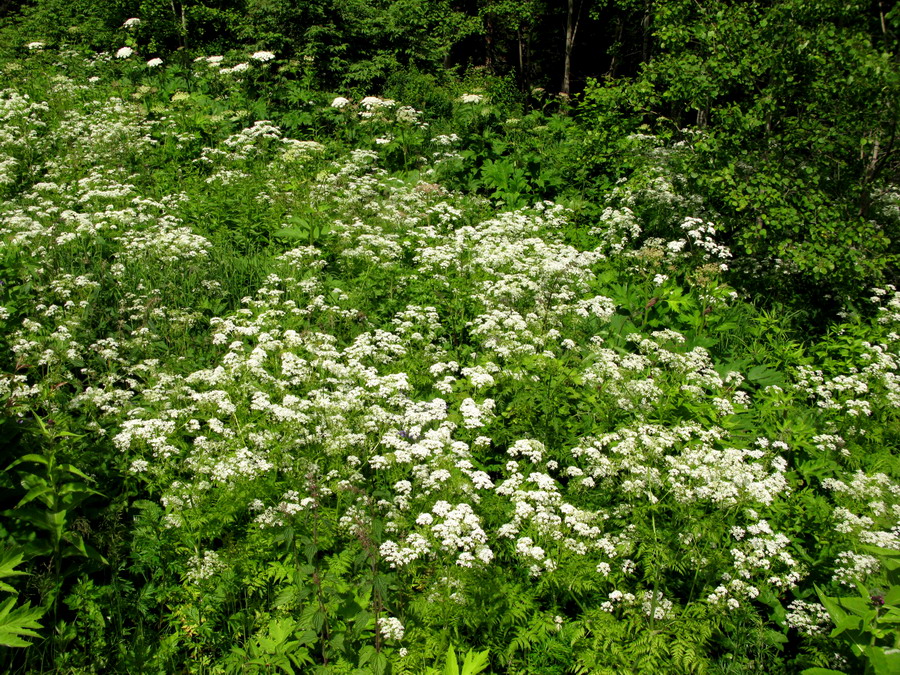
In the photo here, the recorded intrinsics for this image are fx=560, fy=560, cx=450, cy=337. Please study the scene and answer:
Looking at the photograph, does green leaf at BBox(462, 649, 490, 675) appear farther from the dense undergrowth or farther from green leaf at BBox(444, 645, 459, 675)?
the dense undergrowth

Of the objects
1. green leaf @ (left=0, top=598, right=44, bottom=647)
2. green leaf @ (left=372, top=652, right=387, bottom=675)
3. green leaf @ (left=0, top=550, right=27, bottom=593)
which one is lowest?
green leaf @ (left=372, top=652, right=387, bottom=675)

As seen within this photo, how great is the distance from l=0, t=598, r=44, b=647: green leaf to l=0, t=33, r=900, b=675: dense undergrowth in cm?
1

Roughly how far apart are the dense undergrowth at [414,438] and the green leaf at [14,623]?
1 centimetres

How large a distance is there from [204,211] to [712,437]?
7409 mm

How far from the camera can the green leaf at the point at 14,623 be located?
286 cm

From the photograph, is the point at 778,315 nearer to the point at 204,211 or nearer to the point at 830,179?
the point at 830,179

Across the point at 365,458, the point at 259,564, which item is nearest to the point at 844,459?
the point at 365,458

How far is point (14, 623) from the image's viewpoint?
9.78 ft

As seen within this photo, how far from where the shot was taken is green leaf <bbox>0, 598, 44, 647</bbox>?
2.86m

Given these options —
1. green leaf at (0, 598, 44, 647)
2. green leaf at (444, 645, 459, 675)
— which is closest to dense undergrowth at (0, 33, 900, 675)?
green leaf at (0, 598, 44, 647)

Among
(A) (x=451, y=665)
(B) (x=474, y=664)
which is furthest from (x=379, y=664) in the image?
(B) (x=474, y=664)

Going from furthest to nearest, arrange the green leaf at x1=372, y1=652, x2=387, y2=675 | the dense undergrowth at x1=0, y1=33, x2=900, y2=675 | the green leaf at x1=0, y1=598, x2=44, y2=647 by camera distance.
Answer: the dense undergrowth at x1=0, y1=33, x2=900, y2=675 < the green leaf at x1=372, y1=652, x2=387, y2=675 < the green leaf at x1=0, y1=598, x2=44, y2=647

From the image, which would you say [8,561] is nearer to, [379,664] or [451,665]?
[379,664]

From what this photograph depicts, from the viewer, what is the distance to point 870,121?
7859 mm
